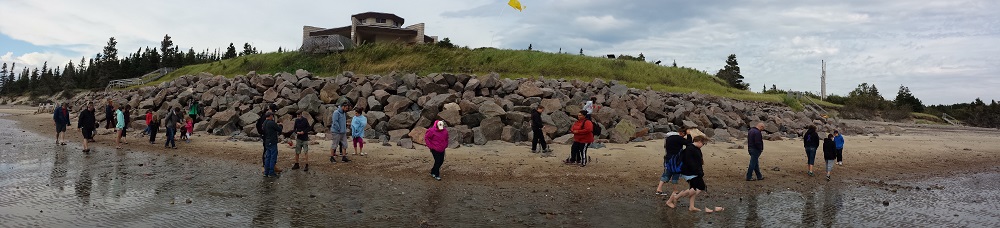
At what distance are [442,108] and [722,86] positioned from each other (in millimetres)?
29259

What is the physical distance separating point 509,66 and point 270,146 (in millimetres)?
26757

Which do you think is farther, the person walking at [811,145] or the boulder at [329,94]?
the boulder at [329,94]

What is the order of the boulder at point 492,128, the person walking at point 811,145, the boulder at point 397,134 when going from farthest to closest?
the boulder at point 492,128
the boulder at point 397,134
the person walking at point 811,145

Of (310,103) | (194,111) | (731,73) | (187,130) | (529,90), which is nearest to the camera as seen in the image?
(187,130)

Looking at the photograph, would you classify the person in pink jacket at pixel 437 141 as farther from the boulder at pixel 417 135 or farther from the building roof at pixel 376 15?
the building roof at pixel 376 15

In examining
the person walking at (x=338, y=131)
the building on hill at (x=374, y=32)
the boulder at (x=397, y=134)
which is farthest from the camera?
the building on hill at (x=374, y=32)

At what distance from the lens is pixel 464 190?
10.8 m

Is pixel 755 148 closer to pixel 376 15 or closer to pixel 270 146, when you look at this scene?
pixel 270 146

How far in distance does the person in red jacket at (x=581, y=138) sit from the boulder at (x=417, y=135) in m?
5.49

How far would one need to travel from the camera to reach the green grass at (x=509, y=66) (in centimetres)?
3694

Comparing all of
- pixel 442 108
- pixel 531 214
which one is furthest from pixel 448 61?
pixel 531 214

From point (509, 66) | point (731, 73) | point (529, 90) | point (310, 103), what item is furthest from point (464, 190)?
point (731, 73)

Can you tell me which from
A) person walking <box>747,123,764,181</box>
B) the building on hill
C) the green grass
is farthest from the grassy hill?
person walking <box>747,123,764,181</box>

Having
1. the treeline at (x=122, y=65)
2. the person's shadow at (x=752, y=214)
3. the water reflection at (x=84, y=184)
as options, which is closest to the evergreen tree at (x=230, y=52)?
the treeline at (x=122, y=65)
